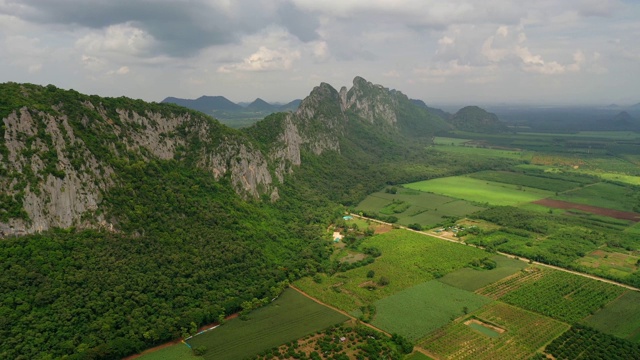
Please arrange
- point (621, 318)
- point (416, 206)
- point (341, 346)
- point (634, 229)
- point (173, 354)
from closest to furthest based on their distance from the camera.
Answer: point (173, 354) → point (341, 346) → point (621, 318) → point (634, 229) → point (416, 206)

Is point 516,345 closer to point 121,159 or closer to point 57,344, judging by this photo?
point 57,344

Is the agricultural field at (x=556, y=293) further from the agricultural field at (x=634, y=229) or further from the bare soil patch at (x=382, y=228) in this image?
the agricultural field at (x=634, y=229)

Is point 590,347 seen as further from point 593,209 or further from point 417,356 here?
point 593,209

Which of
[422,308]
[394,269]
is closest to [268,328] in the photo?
[422,308]

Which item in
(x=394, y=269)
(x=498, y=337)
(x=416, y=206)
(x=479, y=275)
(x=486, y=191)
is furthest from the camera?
(x=486, y=191)

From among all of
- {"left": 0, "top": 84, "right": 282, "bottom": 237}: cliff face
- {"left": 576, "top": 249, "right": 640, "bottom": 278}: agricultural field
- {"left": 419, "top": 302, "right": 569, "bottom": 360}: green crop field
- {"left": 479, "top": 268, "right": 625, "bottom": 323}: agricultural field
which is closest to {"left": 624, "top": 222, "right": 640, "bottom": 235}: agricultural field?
{"left": 576, "top": 249, "right": 640, "bottom": 278}: agricultural field

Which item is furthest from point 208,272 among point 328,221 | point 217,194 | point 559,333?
point 559,333

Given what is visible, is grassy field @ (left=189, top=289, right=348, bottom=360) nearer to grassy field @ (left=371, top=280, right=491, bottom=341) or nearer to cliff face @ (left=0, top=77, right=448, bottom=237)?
grassy field @ (left=371, top=280, right=491, bottom=341)

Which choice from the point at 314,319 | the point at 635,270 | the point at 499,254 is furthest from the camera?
the point at 499,254
